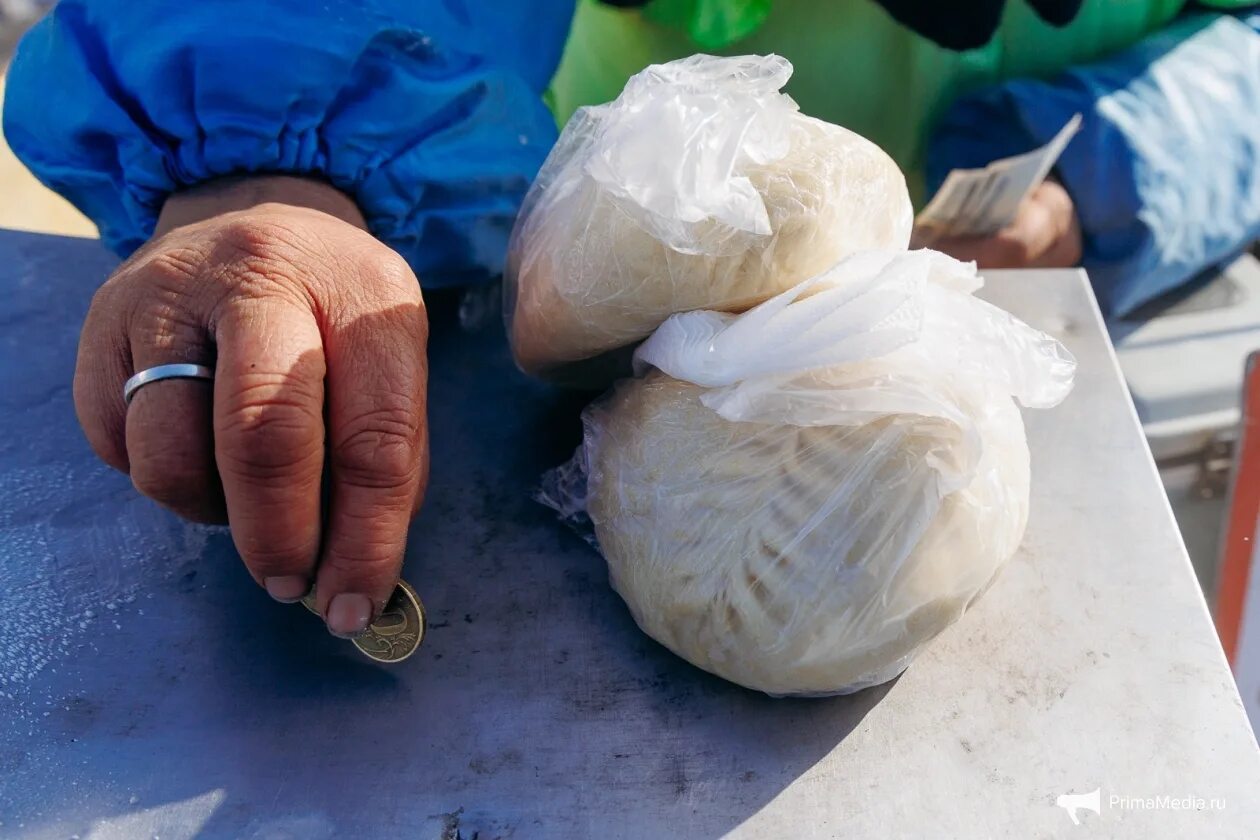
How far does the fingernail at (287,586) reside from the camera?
0.47 meters

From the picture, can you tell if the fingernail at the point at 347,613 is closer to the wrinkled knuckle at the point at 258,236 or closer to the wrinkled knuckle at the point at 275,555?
the wrinkled knuckle at the point at 275,555

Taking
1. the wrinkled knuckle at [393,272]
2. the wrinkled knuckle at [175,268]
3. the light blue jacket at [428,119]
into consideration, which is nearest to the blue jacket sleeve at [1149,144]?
the light blue jacket at [428,119]

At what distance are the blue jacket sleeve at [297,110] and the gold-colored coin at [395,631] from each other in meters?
0.31

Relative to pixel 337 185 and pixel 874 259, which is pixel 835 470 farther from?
pixel 337 185

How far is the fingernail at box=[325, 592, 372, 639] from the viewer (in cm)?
46

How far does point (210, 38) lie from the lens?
589mm

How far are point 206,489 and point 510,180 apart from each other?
38 cm

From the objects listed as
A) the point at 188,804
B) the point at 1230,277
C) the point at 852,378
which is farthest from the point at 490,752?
the point at 1230,277

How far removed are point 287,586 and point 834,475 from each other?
28 centimetres

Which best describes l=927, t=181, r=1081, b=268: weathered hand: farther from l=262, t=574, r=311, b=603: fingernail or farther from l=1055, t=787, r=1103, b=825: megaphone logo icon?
l=262, t=574, r=311, b=603: fingernail

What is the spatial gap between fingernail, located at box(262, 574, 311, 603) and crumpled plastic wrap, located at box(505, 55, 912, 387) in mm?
187

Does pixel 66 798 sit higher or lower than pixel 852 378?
lower

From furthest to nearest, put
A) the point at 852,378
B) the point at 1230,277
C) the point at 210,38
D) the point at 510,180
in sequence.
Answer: the point at 1230,277, the point at 510,180, the point at 210,38, the point at 852,378

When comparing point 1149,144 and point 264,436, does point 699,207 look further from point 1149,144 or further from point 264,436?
point 1149,144
